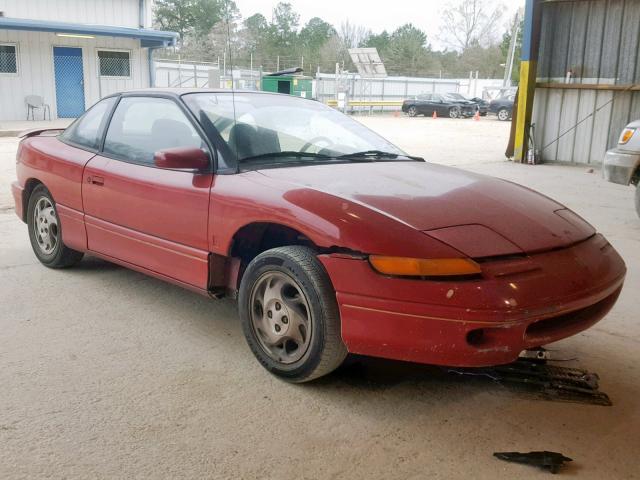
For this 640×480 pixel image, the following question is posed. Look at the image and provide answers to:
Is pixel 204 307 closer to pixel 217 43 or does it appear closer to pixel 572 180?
pixel 572 180

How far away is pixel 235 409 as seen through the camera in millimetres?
2904

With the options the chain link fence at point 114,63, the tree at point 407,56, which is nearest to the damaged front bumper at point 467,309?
the chain link fence at point 114,63

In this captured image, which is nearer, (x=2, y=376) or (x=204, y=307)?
(x=2, y=376)

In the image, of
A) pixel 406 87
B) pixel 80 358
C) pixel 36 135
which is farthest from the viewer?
pixel 406 87

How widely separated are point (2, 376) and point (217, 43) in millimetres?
43787

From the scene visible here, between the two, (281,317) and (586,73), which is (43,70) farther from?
(281,317)

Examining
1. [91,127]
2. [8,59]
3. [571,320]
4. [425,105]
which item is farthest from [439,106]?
[571,320]

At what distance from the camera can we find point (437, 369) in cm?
336

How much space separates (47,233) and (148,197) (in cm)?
159

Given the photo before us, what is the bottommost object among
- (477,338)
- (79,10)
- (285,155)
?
(477,338)

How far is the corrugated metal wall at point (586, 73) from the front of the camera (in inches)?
479

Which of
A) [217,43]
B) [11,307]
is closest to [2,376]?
[11,307]

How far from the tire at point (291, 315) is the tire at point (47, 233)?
2.19m

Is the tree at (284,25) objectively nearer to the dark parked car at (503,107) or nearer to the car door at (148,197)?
the dark parked car at (503,107)
